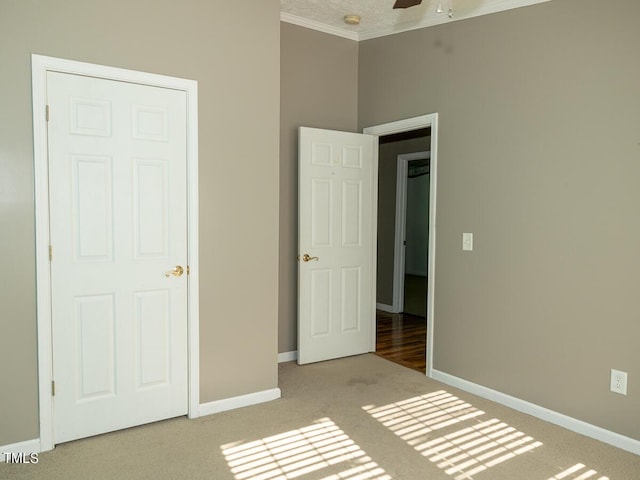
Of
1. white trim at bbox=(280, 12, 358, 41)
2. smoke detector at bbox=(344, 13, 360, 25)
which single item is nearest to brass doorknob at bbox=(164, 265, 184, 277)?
white trim at bbox=(280, 12, 358, 41)

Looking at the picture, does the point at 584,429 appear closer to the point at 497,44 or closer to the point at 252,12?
the point at 497,44

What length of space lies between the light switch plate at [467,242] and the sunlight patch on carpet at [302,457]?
5.42ft

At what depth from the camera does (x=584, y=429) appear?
2938 mm

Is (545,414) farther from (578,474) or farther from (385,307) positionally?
(385,307)

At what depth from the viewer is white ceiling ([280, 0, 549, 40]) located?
3.46m

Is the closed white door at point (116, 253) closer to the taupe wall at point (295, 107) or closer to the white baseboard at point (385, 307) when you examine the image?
the taupe wall at point (295, 107)

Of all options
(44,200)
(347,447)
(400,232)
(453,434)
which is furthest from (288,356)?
(400,232)

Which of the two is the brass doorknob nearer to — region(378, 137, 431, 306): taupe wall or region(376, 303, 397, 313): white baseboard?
region(378, 137, 431, 306): taupe wall

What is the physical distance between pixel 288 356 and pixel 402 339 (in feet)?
4.68

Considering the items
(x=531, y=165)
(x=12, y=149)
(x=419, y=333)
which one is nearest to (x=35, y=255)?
(x=12, y=149)

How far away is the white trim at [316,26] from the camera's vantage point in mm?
4090

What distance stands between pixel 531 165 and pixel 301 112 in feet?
6.72

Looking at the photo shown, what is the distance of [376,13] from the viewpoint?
3926 millimetres

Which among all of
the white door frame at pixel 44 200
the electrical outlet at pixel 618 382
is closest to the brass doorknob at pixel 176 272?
the white door frame at pixel 44 200
